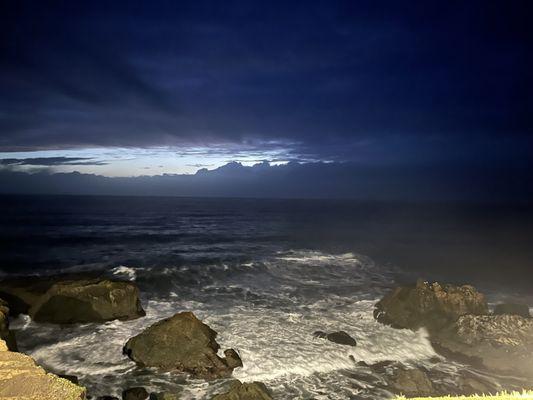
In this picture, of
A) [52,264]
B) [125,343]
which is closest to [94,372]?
[125,343]

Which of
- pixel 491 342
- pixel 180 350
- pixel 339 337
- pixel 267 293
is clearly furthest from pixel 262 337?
pixel 491 342

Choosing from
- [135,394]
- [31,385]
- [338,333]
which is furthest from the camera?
[338,333]

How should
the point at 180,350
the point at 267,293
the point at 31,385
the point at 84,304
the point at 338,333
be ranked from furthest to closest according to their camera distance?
the point at 267,293
the point at 84,304
the point at 338,333
the point at 180,350
the point at 31,385

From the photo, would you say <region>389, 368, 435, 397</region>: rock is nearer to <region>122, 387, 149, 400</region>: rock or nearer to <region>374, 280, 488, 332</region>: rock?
<region>374, 280, 488, 332</region>: rock

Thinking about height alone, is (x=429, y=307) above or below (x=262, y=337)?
above

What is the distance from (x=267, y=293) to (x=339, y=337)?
10.9m

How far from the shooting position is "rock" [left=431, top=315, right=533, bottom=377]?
17388 millimetres

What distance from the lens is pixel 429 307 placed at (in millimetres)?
22172

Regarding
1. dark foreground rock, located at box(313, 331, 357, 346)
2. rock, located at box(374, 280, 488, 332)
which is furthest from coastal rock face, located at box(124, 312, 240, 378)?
rock, located at box(374, 280, 488, 332)

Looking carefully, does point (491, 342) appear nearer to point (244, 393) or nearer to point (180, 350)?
point (244, 393)

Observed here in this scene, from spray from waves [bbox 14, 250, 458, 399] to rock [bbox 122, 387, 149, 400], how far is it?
23.4 inches

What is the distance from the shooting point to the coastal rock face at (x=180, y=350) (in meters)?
15.6

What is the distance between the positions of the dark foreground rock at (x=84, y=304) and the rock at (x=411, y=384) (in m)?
15.6

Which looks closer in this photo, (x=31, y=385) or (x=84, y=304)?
(x=31, y=385)
